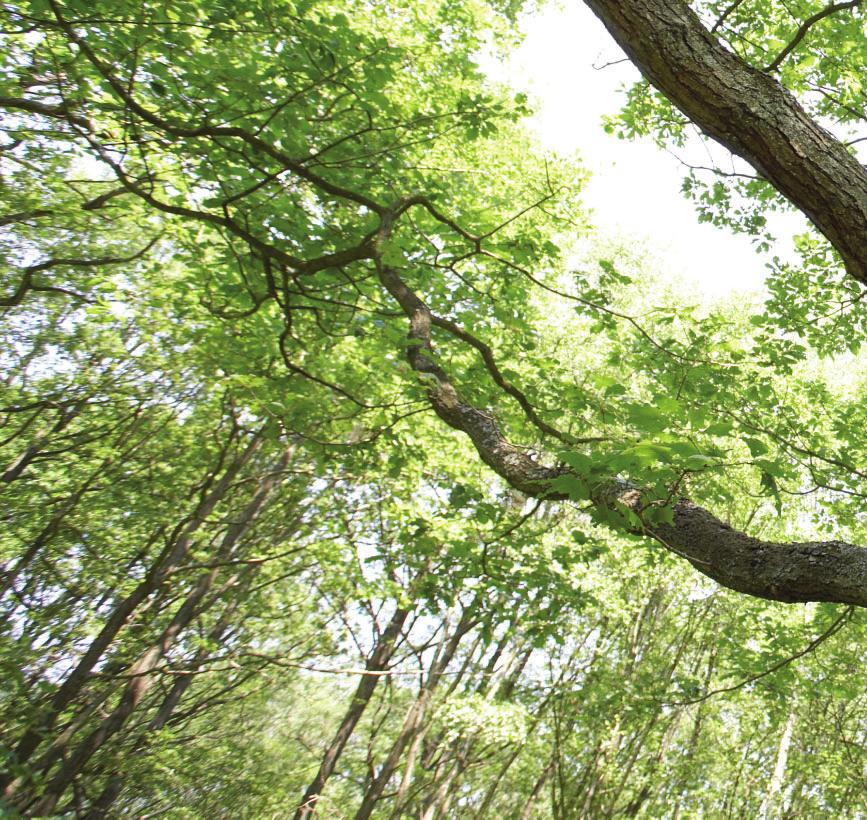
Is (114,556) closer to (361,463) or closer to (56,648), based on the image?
(56,648)

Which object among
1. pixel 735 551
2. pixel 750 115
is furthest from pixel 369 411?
pixel 750 115

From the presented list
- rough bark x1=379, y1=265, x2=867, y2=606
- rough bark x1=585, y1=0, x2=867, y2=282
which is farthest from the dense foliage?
rough bark x1=585, y1=0, x2=867, y2=282

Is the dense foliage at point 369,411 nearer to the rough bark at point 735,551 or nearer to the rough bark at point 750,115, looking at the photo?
the rough bark at point 735,551

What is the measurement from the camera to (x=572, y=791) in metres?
10.9

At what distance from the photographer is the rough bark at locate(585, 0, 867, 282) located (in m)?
1.93

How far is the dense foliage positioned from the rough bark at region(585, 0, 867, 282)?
0.69 m

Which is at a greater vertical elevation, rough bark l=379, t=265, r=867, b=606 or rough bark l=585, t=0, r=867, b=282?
rough bark l=585, t=0, r=867, b=282

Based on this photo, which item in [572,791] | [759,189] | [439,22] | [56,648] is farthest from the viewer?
[572,791]

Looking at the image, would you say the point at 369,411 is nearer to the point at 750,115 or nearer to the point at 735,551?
the point at 735,551

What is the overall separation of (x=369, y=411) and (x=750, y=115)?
3731mm

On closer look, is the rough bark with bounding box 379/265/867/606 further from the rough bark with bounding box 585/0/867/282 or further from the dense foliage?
the rough bark with bounding box 585/0/867/282

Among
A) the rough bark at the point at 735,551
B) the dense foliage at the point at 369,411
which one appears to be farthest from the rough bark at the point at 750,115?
the rough bark at the point at 735,551

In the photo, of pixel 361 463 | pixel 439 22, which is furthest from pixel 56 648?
pixel 439 22

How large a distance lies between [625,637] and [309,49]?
1090 cm
